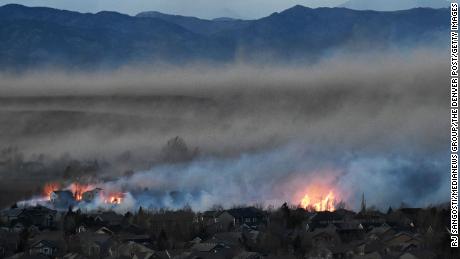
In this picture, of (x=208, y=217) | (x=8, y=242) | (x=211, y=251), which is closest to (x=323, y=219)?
(x=208, y=217)

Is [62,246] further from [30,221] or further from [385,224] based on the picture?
[385,224]

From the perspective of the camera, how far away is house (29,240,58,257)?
90.4 m

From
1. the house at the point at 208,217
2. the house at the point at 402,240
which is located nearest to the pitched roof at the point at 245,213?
the house at the point at 208,217

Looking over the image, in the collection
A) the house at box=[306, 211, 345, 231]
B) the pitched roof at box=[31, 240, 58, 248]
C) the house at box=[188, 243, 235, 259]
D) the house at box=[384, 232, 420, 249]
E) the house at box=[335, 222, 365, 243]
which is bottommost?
the house at box=[188, 243, 235, 259]

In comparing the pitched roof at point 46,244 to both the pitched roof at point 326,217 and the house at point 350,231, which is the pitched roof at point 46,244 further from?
the pitched roof at point 326,217

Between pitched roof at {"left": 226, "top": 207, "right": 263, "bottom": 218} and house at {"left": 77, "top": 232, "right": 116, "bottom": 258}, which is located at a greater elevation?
pitched roof at {"left": 226, "top": 207, "right": 263, "bottom": 218}

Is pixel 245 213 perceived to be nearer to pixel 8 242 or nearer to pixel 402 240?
pixel 402 240

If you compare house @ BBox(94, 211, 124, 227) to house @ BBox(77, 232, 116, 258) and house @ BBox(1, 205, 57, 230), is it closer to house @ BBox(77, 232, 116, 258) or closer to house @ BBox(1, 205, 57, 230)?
house @ BBox(1, 205, 57, 230)

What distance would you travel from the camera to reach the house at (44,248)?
9044 cm

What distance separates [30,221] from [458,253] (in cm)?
5813

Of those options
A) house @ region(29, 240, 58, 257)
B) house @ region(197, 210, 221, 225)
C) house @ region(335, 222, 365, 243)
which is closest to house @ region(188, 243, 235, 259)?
house @ region(29, 240, 58, 257)

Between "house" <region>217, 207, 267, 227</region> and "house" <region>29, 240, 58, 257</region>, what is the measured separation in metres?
29.4

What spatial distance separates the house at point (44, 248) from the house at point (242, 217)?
29382 mm

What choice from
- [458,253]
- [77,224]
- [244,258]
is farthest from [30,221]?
[458,253]
